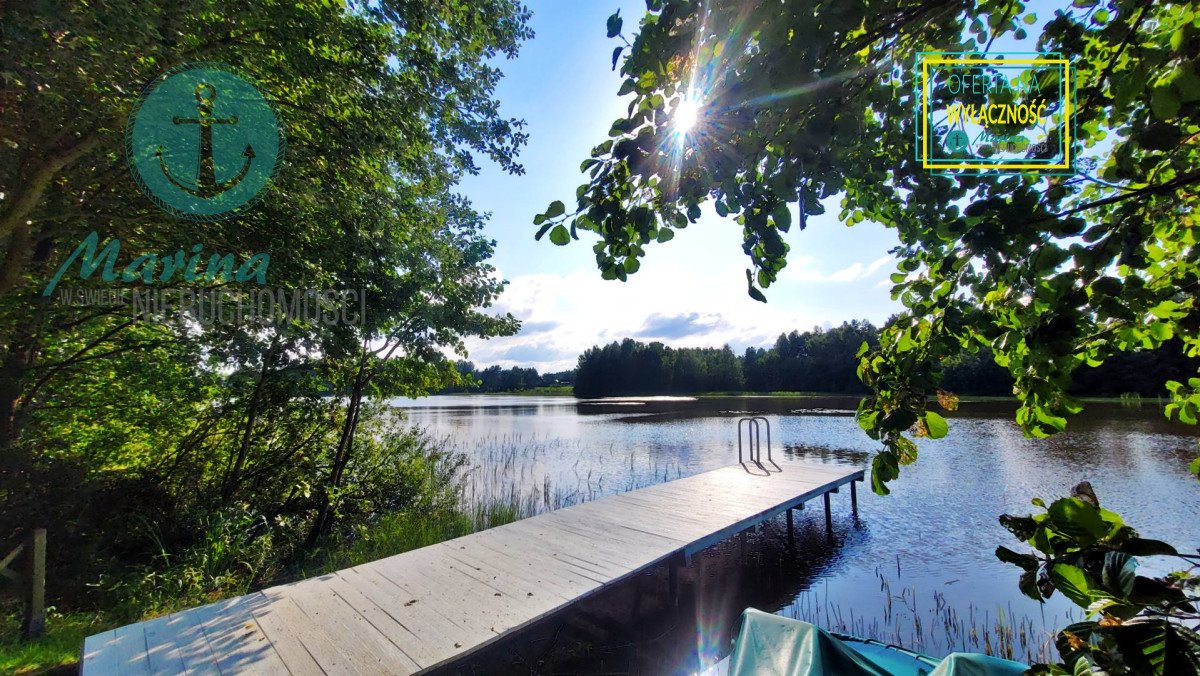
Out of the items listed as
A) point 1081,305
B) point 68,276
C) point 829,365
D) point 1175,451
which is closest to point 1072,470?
point 1175,451

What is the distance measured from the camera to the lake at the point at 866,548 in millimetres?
4586

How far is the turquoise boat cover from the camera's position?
212 centimetres

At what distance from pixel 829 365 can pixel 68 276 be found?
60269 mm

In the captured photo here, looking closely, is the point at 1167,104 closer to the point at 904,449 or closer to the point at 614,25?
the point at 904,449

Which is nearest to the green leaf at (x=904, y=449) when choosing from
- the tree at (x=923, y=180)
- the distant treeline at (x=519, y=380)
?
the tree at (x=923, y=180)

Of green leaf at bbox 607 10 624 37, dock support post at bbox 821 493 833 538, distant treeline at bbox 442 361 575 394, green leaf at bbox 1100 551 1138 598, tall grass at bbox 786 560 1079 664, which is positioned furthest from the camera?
distant treeline at bbox 442 361 575 394

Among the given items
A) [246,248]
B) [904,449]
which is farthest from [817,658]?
[246,248]

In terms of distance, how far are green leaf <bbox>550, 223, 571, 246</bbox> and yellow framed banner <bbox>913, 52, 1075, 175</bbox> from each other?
1.13m

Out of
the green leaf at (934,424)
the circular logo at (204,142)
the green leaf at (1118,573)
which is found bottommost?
the green leaf at (1118,573)

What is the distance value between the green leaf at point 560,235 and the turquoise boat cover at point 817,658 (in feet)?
7.75

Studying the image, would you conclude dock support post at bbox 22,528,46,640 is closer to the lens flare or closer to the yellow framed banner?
the lens flare

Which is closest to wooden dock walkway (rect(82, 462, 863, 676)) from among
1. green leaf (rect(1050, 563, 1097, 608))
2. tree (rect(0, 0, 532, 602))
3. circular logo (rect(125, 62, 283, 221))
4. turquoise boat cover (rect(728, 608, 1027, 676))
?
turquoise boat cover (rect(728, 608, 1027, 676))

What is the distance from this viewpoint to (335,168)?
471cm

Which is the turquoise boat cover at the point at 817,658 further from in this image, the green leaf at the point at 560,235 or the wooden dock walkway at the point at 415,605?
the green leaf at the point at 560,235
